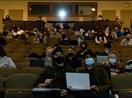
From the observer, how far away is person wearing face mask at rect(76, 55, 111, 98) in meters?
6.41

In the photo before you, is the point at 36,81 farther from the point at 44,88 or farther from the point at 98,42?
the point at 98,42

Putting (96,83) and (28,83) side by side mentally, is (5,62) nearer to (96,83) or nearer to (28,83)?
(28,83)

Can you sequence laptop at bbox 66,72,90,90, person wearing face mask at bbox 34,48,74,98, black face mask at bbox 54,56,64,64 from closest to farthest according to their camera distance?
laptop at bbox 66,72,90,90, person wearing face mask at bbox 34,48,74,98, black face mask at bbox 54,56,64,64

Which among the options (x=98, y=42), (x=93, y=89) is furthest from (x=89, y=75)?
(x=98, y=42)

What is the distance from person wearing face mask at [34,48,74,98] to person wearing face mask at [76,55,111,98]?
0.26 metres

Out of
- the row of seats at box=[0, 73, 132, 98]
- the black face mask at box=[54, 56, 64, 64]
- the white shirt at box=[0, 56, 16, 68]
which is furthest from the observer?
the white shirt at box=[0, 56, 16, 68]

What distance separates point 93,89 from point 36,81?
101cm

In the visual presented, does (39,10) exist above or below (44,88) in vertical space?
above

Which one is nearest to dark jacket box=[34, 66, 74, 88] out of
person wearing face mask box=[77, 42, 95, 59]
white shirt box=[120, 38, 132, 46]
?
person wearing face mask box=[77, 42, 95, 59]

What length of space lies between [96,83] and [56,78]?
67 centimetres

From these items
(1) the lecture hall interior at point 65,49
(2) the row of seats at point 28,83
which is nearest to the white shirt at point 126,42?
(1) the lecture hall interior at point 65,49

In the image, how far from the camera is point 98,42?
Answer: 54.1ft

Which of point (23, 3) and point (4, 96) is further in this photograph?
point (23, 3)

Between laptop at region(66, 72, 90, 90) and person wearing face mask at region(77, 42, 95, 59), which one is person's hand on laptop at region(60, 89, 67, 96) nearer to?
laptop at region(66, 72, 90, 90)
